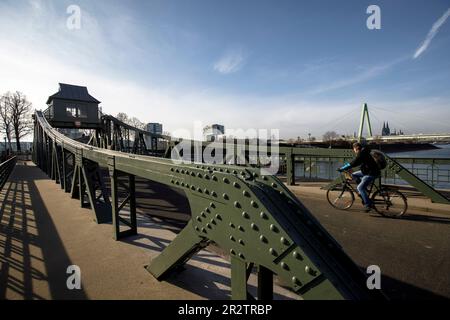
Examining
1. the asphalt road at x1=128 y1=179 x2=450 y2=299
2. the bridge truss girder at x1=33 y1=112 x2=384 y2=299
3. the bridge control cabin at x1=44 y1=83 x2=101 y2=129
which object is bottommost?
the asphalt road at x1=128 y1=179 x2=450 y2=299

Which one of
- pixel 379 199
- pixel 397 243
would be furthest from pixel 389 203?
pixel 397 243

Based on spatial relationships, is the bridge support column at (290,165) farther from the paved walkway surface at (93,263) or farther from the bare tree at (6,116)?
the bare tree at (6,116)

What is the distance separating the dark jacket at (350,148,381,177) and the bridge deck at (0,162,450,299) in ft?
3.91

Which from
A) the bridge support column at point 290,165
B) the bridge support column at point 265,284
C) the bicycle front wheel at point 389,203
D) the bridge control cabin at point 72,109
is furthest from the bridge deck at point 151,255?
the bridge control cabin at point 72,109

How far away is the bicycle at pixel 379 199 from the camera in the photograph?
20.7 feet

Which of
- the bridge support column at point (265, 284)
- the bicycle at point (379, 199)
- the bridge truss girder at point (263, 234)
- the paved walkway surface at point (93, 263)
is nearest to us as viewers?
the bridge truss girder at point (263, 234)

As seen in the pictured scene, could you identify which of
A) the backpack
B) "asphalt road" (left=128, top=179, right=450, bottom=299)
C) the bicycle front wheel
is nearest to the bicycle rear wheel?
"asphalt road" (left=128, top=179, right=450, bottom=299)

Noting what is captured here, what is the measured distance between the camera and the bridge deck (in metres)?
3.21

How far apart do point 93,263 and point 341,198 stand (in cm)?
711

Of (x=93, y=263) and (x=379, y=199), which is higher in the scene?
(x=379, y=199)

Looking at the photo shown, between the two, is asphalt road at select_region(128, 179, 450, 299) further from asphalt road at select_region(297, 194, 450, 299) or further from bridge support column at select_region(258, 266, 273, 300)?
bridge support column at select_region(258, 266, 273, 300)

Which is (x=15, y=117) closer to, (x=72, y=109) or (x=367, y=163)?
(x=72, y=109)

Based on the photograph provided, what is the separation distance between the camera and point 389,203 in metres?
6.36

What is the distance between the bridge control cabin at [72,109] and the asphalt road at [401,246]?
3251 centimetres
